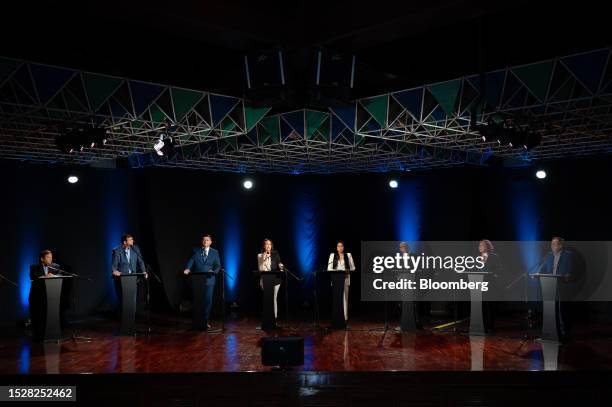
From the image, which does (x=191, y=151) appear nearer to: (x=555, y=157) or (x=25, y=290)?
(x=25, y=290)

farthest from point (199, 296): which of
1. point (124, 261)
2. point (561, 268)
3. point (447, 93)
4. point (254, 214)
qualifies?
point (561, 268)

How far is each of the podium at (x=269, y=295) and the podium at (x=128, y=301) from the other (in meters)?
2.12

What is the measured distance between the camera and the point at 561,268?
868 centimetres

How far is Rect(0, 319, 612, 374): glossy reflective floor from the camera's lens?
21.5 ft

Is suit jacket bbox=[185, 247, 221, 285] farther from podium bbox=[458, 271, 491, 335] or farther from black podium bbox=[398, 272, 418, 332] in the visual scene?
podium bbox=[458, 271, 491, 335]

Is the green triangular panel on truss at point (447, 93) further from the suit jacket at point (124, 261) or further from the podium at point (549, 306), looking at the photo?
the suit jacket at point (124, 261)

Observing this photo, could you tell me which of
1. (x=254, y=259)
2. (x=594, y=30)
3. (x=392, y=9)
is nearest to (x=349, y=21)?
(x=392, y=9)

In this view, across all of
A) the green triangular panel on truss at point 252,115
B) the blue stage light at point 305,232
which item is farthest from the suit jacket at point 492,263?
the blue stage light at point 305,232

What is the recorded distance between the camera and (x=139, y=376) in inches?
242

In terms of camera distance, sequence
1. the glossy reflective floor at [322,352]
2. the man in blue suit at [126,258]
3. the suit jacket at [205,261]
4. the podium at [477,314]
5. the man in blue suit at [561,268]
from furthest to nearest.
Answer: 1. the suit jacket at [205,261]
2. the man in blue suit at [126,258]
3. the podium at [477,314]
4. the man in blue suit at [561,268]
5. the glossy reflective floor at [322,352]

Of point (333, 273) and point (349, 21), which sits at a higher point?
point (349, 21)

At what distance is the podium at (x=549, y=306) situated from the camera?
8.40m

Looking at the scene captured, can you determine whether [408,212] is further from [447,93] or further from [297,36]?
[297,36]

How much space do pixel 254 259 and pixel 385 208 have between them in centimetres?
372
